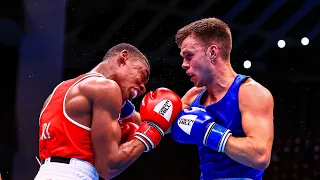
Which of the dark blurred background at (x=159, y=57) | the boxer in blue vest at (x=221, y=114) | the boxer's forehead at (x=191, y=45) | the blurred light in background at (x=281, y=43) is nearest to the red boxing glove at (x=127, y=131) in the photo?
the boxer in blue vest at (x=221, y=114)

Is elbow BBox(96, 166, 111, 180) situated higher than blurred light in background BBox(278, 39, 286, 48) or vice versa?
blurred light in background BBox(278, 39, 286, 48)

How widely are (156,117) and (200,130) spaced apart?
30cm


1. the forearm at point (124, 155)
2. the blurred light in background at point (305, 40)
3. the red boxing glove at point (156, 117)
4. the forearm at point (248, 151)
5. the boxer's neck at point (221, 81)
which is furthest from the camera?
the blurred light in background at point (305, 40)

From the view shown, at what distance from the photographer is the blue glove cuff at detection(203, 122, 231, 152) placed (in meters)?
2.44

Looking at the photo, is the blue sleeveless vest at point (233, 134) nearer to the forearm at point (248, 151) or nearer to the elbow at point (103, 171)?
the forearm at point (248, 151)

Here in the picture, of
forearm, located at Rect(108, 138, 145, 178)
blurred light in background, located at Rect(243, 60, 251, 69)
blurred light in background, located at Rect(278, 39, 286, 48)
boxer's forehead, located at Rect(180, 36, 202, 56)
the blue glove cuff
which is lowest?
blurred light in background, located at Rect(243, 60, 251, 69)

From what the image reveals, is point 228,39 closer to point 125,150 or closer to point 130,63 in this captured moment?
point 130,63

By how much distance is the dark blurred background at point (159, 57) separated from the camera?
5391 mm

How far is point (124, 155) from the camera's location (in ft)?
8.30

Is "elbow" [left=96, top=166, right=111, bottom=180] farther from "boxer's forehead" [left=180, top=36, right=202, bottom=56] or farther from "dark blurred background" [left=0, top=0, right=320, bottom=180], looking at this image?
"dark blurred background" [left=0, top=0, right=320, bottom=180]

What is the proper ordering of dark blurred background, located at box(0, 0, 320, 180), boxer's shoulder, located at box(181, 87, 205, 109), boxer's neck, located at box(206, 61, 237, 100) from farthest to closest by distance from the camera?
dark blurred background, located at box(0, 0, 320, 180) < boxer's shoulder, located at box(181, 87, 205, 109) < boxer's neck, located at box(206, 61, 237, 100)

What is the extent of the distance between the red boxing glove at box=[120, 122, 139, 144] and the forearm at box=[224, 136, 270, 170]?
0.64 m

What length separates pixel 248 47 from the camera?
6.83m

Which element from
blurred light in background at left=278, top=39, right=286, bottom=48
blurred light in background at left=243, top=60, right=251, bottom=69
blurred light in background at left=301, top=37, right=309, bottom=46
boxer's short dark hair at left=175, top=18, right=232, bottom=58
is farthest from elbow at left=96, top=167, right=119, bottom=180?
blurred light in background at left=301, top=37, right=309, bottom=46
